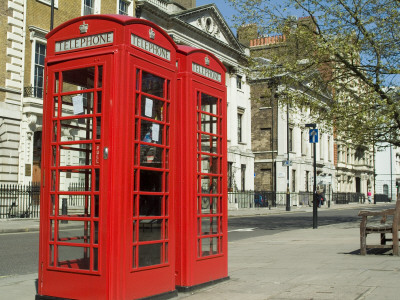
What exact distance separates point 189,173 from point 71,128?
1430 millimetres

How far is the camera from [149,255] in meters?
5.63

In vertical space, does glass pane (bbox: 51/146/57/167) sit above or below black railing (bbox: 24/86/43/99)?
below

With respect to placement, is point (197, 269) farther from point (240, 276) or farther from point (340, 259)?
point (340, 259)

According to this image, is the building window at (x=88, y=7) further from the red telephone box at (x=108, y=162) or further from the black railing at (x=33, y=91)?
the red telephone box at (x=108, y=162)

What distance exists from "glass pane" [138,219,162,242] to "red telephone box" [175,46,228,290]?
1.77 ft

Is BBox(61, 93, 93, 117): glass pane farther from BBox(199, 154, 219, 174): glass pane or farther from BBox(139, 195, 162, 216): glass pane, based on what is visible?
BBox(199, 154, 219, 174): glass pane

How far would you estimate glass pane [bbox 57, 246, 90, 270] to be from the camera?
17.6 ft

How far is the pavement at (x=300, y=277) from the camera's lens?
244 inches

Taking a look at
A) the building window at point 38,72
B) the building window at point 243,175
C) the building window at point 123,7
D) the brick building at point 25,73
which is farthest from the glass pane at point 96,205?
the building window at point 243,175

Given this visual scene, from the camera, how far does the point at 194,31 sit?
3891cm

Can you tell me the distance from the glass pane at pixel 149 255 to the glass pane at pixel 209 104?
1831 millimetres

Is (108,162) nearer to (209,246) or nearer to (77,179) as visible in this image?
(77,179)

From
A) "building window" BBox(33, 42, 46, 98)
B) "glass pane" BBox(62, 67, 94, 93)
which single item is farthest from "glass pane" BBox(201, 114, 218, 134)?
"building window" BBox(33, 42, 46, 98)

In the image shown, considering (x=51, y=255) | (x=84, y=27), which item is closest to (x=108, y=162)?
(x=51, y=255)
